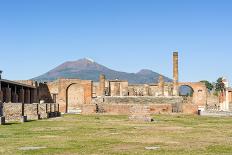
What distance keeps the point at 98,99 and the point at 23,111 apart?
16.6m

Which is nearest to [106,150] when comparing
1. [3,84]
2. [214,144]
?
[214,144]

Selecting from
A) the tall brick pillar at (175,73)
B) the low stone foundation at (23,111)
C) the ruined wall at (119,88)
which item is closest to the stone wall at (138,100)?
the tall brick pillar at (175,73)

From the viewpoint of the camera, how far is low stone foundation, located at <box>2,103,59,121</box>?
30969mm

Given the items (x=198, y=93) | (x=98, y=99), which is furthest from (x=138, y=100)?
(x=198, y=93)

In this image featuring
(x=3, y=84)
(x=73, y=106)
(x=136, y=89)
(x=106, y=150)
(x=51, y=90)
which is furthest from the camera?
(x=136, y=89)

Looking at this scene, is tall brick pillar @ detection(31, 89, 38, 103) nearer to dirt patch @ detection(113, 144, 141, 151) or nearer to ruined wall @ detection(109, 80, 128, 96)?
ruined wall @ detection(109, 80, 128, 96)

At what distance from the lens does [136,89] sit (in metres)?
66.4

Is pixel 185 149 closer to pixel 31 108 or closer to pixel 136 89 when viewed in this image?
pixel 31 108

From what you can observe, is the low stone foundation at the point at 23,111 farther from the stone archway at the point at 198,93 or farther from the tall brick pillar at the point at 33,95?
the stone archway at the point at 198,93

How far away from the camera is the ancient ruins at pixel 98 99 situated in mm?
33500

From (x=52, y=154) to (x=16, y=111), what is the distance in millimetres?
21138

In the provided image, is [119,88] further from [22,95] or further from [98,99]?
[22,95]

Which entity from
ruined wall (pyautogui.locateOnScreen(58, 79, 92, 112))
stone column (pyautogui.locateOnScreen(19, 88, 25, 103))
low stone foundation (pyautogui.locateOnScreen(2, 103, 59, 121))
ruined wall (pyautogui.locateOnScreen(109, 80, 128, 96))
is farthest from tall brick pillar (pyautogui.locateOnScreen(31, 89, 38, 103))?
low stone foundation (pyautogui.locateOnScreen(2, 103, 59, 121))

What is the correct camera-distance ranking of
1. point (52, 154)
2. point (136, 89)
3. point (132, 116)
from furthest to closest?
point (136, 89) < point (132, 116) < point (52, 154)
